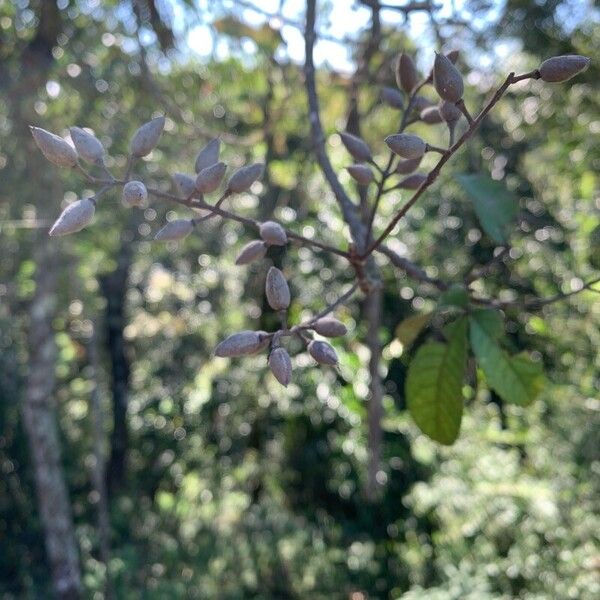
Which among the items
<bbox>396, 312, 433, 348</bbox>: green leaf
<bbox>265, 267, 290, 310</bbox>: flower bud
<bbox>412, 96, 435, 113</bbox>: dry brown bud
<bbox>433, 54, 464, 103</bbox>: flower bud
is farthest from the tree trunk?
<bbox>433, 54, 464, 103</bbox>: flower bud

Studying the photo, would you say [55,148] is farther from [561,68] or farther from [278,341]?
[561,68]

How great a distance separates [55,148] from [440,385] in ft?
1.79

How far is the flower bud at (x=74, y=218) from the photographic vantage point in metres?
0.62

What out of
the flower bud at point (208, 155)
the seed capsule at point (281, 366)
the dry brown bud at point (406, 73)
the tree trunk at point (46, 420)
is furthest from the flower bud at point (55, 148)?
the tree trunk at point (46, 420)

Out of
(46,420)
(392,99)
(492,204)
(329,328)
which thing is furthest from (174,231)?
(46,420)

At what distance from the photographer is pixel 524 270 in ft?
8.86

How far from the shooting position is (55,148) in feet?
2.07

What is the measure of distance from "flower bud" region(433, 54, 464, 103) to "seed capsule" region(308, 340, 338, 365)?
0.24m

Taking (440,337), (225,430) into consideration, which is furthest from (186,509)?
(440,337)

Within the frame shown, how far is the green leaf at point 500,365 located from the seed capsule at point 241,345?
0.33 metres

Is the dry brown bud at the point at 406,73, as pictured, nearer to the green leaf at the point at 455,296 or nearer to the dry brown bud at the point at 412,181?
the dry brown bud at the point at 412,181

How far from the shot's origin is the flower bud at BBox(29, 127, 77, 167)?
63cm

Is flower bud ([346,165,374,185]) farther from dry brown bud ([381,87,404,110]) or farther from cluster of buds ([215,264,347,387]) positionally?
dry brown bud ([381,87,404,110])

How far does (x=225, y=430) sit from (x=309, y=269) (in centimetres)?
114
